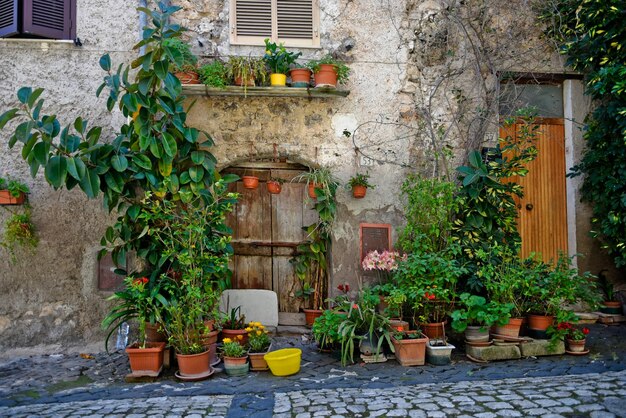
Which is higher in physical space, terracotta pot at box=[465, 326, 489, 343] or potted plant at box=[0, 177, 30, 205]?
potted plant at box=[0, 177, 30, 205]

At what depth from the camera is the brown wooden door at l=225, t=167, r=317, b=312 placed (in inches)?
Result: 241

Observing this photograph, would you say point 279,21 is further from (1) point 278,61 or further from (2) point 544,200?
(2) point 544,200

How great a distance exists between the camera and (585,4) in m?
5.77

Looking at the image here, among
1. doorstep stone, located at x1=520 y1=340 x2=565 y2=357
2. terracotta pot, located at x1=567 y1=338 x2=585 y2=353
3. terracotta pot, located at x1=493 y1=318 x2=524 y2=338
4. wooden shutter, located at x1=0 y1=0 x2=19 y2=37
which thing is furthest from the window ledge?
terracotta pot, located at x1=567 y1=338 x2=585 y2=353

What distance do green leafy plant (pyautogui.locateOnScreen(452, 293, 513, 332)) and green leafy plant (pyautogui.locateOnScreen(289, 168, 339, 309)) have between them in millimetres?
1627

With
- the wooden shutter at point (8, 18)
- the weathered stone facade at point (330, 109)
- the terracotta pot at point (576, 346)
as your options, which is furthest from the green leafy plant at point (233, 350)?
the wooden shutter at point (8, 18)

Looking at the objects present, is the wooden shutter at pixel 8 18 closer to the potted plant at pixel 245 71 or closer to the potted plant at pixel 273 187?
the potted plant at pixel 245 71

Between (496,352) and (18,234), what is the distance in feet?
15.5

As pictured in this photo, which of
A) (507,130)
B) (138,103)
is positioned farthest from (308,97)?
(507,130)

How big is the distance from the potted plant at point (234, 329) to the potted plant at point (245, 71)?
2.32 metres

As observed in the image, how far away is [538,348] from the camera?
4887 millimetres

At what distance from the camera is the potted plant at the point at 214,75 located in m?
5.34

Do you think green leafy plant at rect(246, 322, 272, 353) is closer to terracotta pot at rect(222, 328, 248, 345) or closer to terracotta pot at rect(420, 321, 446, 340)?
terracotta pot at rect(222, 328, 248, 345)

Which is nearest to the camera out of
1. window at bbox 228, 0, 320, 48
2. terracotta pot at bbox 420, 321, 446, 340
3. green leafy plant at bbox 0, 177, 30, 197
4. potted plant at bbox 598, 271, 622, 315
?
terracotta pot at bbox 420, 321, 446, 340
